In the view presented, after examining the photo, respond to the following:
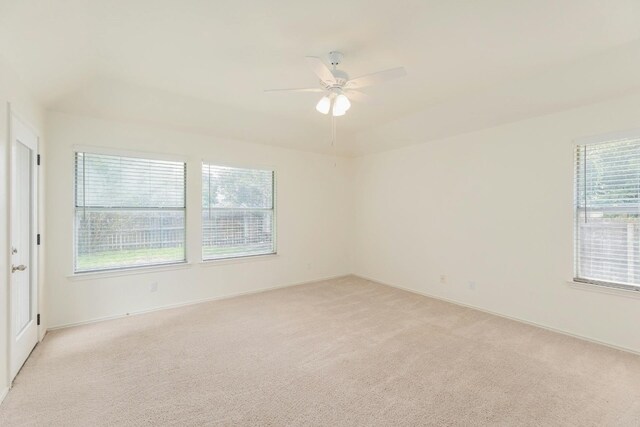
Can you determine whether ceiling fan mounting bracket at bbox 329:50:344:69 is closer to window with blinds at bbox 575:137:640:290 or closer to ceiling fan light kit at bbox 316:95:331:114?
ceiling fan light kit at bbox 316:95:331:114

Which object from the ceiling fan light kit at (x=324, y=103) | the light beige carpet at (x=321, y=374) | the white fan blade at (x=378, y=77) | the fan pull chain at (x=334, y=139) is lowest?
the light beige carpet at (x=321, y=374)

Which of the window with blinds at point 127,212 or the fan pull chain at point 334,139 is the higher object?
the fan pull chain at point 334,139

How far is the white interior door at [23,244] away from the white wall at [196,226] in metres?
0.45

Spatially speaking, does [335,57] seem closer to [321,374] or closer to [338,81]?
[338,81]

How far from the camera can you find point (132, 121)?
12.1ft

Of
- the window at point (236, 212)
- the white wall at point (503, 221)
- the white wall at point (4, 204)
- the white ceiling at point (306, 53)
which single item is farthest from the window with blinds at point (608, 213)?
the white wall at point (4, 204)

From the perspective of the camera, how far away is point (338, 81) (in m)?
2.54

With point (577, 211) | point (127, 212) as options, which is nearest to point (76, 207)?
point (127, 212)

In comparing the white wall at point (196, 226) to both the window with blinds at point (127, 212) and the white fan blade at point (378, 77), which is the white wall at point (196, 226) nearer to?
the window with blinds at point (127, 212)

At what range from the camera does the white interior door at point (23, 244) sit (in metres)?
2.25

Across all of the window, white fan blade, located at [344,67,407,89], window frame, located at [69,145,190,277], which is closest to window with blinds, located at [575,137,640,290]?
white fan blade, located at [344,67,407,89]

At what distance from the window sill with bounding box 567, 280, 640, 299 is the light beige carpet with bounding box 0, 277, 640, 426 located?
546 millimetres

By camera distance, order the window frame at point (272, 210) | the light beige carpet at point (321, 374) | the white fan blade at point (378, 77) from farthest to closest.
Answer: the window frame at point (272, 210)
the white fan blade at point (378, 77)
the light beige carpet at point (321, 374)

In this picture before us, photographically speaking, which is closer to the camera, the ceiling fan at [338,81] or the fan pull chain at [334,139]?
the ceiling fan at [338,81]
